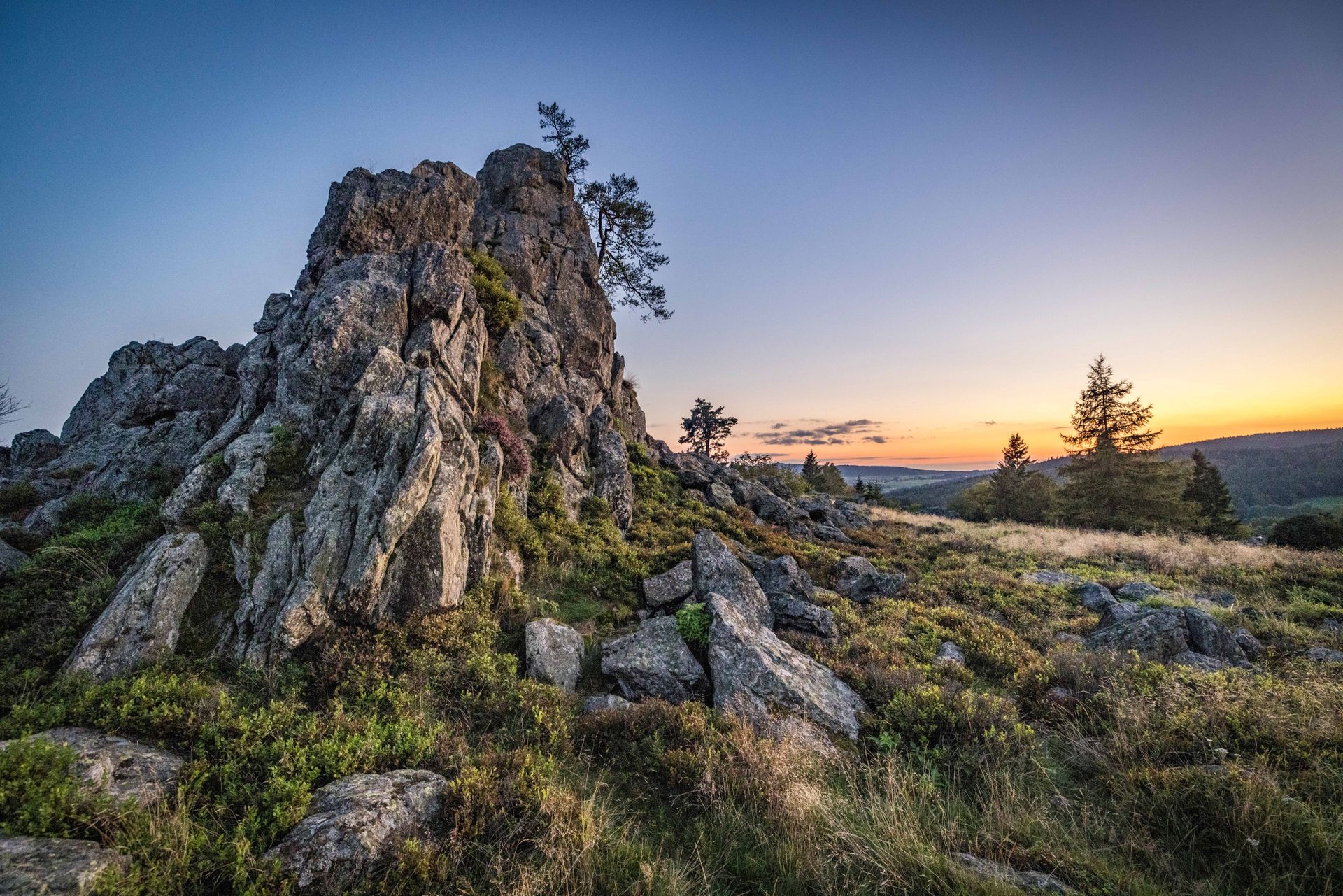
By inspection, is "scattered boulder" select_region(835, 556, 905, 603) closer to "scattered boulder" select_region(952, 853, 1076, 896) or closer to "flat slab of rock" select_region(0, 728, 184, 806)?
"scattered boulder" select_region(952, 853, 1076, 896)

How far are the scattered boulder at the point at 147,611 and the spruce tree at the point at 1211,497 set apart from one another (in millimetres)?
66289

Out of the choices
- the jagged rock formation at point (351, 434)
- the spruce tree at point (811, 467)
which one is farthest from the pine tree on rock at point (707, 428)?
the jagged rock formation at point (351, 434)

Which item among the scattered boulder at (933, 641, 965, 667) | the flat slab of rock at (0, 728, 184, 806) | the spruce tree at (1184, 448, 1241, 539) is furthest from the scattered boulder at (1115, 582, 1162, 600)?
the spruce tree at (1184, 448, 1241, 539)

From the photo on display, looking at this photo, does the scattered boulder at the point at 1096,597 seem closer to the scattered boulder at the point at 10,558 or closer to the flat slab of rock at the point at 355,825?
the flat slab of rock at the point at 355,825

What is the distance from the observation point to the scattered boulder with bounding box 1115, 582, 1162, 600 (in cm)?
1490

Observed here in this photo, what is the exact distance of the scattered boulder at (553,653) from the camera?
Answer: 845cm

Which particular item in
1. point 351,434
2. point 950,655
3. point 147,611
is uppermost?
point 351,434

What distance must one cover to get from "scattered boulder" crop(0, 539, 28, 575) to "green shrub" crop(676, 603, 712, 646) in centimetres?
1344

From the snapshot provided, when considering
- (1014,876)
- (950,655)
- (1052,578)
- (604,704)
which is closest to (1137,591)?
(1052,578)

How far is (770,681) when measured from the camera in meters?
7.94

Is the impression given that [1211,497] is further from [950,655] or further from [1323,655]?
[950,655]

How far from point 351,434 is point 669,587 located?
352 inches

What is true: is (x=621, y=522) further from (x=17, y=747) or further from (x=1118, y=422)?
(x=1118, y=422)

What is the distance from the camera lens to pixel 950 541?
2648cm
